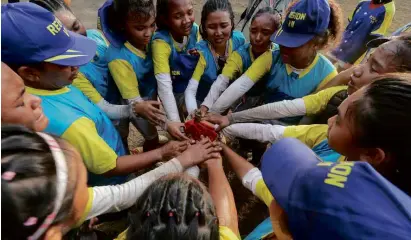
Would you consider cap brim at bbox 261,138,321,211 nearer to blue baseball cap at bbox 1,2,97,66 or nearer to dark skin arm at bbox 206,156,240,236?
dark skin arm at bbox 206,156,240,236

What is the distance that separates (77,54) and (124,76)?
30.0 inches

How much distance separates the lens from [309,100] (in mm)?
2373

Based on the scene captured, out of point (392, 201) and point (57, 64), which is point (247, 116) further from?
point (392, 201)

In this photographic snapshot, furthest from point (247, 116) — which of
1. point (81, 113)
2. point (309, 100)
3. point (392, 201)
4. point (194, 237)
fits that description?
point (392, 201)

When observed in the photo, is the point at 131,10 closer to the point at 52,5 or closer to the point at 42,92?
the point at 52,5

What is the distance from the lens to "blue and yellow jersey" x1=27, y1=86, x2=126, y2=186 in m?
1.66

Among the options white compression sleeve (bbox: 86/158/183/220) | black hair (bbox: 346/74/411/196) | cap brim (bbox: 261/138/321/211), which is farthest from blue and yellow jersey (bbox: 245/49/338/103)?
cap brim (bbox: 261/138/321/211)

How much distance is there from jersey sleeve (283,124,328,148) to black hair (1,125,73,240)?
136cm

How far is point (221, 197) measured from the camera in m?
1.76

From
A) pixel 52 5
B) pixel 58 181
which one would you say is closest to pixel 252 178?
pixel 58 181

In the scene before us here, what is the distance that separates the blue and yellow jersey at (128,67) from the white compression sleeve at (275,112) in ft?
2.59

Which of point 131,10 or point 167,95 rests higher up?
point 131,10

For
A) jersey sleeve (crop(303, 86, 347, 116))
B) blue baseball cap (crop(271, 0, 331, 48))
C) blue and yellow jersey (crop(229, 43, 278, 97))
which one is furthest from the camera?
blue and yellow jersey (crop(229, 43, 278, 97))

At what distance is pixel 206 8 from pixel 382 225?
248 cm
